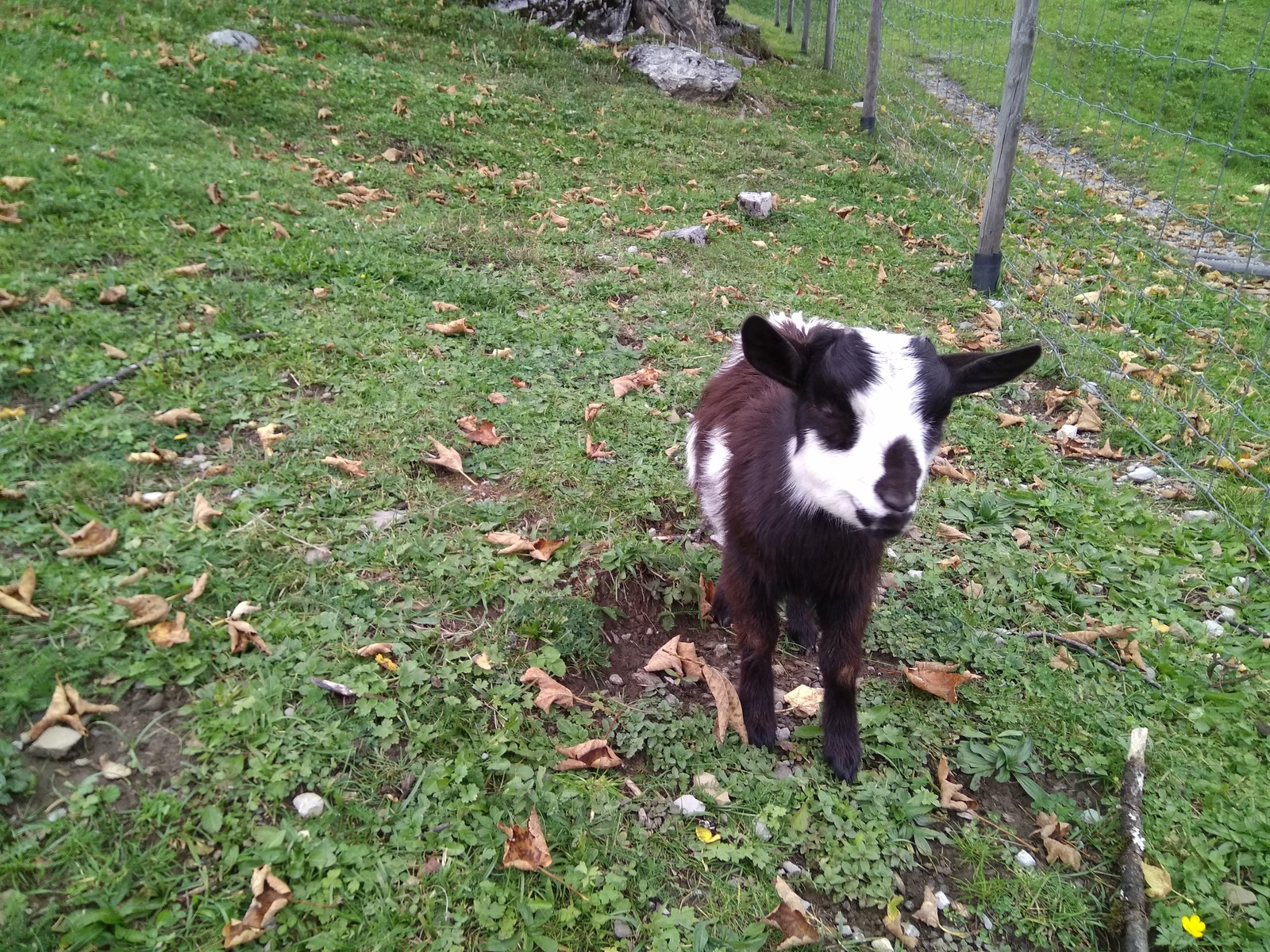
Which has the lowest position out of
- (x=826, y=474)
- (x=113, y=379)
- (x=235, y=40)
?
(x=113, y=379)

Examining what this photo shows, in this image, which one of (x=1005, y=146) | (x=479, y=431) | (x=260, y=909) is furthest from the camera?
→ (x=1005, y=146)

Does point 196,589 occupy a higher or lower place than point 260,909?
higher

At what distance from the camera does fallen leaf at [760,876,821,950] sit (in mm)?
2115

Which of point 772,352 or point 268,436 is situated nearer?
point 772,352

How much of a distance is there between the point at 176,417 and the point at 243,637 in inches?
60.1

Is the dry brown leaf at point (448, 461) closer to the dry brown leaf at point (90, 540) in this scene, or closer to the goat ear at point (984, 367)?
the dry brown leaf at point (90, 540)

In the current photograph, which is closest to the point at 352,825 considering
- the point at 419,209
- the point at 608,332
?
the point at 608,332

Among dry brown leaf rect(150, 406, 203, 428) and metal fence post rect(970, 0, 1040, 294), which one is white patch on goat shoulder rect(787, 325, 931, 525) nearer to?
dry brown leaf rect(150, 406, 203, 428)

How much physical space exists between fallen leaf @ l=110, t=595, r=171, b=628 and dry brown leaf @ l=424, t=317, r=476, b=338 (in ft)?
8.74

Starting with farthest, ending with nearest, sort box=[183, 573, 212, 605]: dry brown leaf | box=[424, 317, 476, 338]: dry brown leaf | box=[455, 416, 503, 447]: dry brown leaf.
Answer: box=[424, 317, 476, 338]: dry brown leaf
box=[455, 416, 503, 447]: dry brown leaf
box=[183, 573, 212, 605]: dry brown leaf

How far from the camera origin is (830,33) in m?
16.0

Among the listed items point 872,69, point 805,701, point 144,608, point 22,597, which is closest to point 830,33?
point 872,69

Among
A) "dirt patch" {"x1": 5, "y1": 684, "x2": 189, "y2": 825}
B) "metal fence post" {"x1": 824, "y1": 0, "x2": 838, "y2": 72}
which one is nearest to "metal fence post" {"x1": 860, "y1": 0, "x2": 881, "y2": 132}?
"metal fence post" {"x1": 824, "y1": 0, "x2": 838, "y2": 72}

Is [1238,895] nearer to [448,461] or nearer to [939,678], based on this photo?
[939,678]
